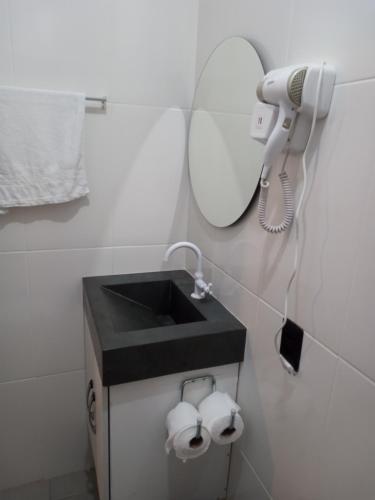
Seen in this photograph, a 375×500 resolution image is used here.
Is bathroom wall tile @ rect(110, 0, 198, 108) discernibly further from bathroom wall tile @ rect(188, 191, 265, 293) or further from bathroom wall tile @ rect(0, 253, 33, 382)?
bathroom wall tile @ rect(0, 253, 33, 382)

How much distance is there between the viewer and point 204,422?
1076mm

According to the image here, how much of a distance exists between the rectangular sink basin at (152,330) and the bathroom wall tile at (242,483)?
1.30 feet

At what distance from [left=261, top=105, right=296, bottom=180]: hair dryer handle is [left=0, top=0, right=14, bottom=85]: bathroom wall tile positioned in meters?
0.94

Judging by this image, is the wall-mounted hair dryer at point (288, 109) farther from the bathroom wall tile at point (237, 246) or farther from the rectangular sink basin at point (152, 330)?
the rectangular sink basin at point (152, 330)

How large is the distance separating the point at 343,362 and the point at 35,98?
1236 mm

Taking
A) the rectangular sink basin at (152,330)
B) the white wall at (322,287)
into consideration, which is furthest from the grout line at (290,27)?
the rectangular sink basin at (152,330)

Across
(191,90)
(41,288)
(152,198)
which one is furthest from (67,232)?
(191,90)

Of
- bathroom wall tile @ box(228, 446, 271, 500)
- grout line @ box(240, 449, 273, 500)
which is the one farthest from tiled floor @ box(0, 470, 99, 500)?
grout line @ box(240, 449, 273, 500)

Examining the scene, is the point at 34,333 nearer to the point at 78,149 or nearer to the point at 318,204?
the point at 78,149

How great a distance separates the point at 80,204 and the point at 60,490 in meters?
1.32

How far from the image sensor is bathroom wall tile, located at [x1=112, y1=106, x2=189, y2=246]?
139cm

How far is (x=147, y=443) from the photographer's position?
1149 millimetres

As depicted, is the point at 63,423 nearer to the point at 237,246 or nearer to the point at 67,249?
the point at 67,249

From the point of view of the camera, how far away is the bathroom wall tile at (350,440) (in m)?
0.73
